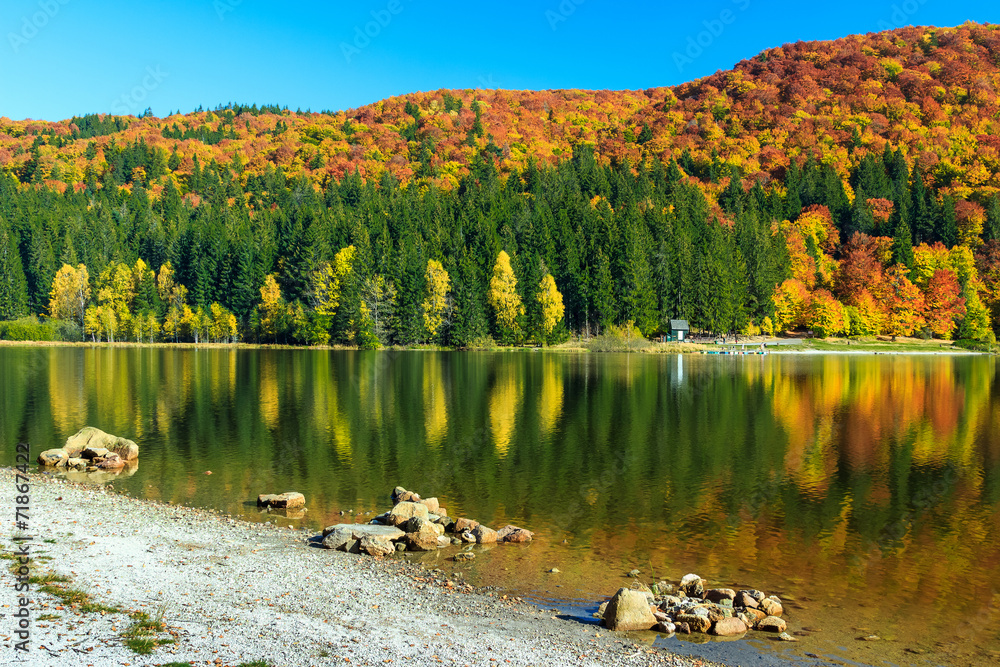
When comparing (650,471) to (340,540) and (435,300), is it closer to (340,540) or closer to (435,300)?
(340,540)

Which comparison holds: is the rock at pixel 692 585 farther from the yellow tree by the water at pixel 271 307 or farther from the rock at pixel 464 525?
the yellow tree by the water at pixel 271 307

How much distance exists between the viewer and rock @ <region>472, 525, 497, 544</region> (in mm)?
19812

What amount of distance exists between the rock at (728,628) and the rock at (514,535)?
6.76 m

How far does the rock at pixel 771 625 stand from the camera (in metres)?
14.4

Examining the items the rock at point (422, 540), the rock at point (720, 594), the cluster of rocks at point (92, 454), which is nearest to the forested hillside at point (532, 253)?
the cluster of rocks at point (92, 454)

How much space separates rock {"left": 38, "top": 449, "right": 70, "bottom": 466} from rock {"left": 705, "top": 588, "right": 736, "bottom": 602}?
84.1 feet

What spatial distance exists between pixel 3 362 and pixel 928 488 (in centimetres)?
9033

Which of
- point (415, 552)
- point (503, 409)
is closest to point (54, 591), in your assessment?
point (415, 552)

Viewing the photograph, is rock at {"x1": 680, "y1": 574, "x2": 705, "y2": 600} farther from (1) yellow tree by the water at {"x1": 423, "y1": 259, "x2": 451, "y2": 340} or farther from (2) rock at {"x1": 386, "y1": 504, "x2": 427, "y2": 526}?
(1) yellow tree by the water at {"x1": 423, "y1": 259, "x2": 451, "y2": 340}

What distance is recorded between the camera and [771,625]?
47.4ft

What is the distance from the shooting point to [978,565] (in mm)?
18656

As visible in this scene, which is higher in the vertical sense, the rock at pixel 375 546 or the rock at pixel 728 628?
the rock at pixel 375 546

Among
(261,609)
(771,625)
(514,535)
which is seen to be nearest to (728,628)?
(771,625)

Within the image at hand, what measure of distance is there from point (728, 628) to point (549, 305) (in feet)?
341
